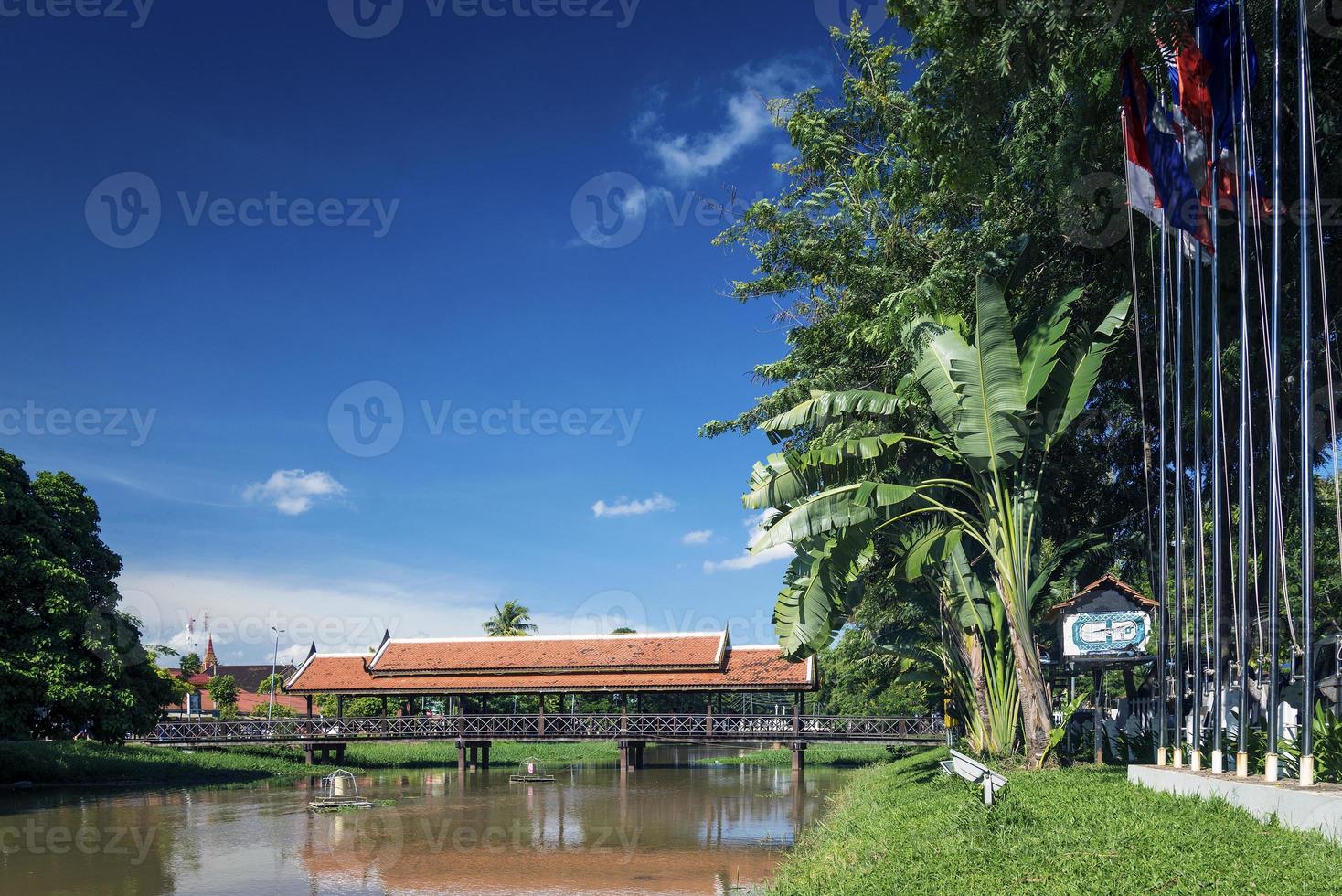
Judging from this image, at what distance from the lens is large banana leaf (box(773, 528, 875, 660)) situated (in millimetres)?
12375

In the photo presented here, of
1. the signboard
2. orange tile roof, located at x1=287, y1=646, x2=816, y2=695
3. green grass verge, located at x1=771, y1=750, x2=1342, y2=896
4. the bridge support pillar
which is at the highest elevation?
the signboard

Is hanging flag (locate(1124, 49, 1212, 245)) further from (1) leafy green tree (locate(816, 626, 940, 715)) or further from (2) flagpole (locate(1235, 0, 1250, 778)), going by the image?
(1) leafy green tree (locate(816, 626, 940, 715))

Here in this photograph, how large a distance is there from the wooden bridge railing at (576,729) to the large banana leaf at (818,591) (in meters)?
13.7

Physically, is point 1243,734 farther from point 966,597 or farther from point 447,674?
point 447,674

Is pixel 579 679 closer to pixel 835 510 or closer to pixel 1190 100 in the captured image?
pixel 835 510

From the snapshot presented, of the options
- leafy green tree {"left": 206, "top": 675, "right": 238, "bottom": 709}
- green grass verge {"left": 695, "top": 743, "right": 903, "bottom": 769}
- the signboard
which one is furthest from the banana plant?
leafy green tree {"left": 206, "top": 675, "right": 238, "bottom": 709}

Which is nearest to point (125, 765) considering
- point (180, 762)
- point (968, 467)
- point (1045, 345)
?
point (180, 762)

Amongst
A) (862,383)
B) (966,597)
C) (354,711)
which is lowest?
(354,711)

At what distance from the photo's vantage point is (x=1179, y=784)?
328 inches

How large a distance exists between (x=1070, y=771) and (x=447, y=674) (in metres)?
22.3

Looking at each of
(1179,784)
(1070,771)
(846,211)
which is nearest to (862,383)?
(846,211)

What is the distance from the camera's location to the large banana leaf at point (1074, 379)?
37.6ft

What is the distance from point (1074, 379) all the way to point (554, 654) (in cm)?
2123

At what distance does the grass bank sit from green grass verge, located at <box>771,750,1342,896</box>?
20.3 meters
